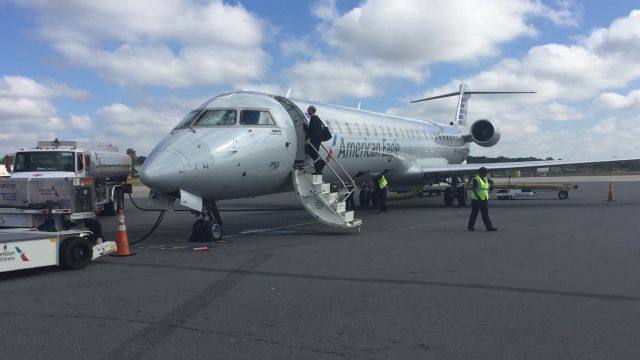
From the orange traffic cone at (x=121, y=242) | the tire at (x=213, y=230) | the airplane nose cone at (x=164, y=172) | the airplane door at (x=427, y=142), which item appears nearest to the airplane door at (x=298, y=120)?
the tire at (x=213, y=230)

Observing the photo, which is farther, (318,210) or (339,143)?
(339,143)

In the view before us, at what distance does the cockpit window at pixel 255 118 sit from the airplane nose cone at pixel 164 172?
2.01m

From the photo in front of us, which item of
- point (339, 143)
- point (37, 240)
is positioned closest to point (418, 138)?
point (339, 143)

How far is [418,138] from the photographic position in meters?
23.2

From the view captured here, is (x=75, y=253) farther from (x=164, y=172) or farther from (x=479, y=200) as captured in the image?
(x=479, y=200)

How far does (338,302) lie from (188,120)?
23.9 feet

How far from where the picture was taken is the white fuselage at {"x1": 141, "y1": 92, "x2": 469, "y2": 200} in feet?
35.3

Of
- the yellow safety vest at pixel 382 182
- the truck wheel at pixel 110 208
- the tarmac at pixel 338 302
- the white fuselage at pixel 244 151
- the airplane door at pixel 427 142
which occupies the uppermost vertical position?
the airplane door at pixel 427 142

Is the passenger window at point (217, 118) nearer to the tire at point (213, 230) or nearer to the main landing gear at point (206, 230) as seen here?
the main landing gear at point (206, 230)

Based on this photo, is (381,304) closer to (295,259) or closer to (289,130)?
(295,259)

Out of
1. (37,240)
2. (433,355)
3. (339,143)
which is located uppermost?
(339,143)

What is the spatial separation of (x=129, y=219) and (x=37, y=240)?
11082 millimetres

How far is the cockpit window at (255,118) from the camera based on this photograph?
12.3 m

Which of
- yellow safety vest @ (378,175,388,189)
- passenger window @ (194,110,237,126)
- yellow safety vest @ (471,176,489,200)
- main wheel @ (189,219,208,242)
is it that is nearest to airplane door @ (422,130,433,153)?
yellow safety vest @ (378,175,388,189)
